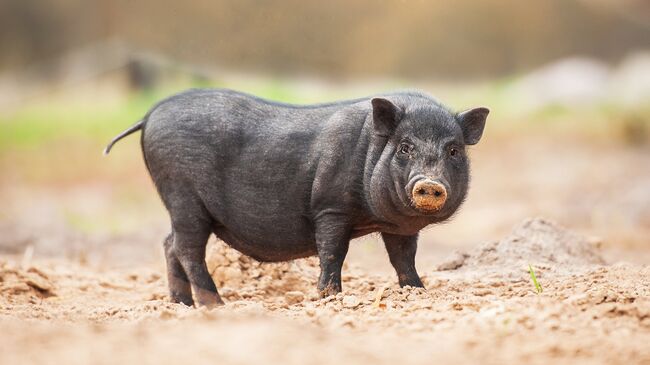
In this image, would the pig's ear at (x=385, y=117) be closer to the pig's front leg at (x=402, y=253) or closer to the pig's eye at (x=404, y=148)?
the pig's eye at (x=404, y=148)

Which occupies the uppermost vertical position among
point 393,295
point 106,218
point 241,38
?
point 241,38

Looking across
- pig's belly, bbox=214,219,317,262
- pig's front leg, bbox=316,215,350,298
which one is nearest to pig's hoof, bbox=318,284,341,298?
pig's front leg, bbox=316,215,350,298

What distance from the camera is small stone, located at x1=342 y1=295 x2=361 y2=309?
5242 mm

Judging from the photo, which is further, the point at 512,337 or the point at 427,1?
the point at 427,1

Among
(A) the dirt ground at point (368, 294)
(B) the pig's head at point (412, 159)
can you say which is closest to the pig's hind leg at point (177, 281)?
(A) the dirt ground at point (368, 294)

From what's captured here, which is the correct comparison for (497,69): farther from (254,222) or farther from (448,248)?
(254,222)

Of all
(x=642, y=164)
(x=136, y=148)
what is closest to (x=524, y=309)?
(x=642, y=164)

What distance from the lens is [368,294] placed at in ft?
18.8

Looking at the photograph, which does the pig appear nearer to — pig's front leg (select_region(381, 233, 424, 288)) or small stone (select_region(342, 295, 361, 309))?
pig's front leg (select_region(381, 233, 424, 288))

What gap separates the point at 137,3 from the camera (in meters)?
18.9

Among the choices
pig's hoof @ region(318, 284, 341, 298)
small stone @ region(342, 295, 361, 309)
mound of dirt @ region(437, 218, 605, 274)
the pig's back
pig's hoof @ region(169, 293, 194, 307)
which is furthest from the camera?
mound of dirt @ region(437, 218, 605, 274)

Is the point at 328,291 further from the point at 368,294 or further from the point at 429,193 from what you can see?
the point at 429,193

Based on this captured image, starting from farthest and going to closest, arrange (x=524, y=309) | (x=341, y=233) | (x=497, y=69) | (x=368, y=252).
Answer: (x=497, y=69), (x=368, y=252), (x=341, y=233), (x=524, y=309)

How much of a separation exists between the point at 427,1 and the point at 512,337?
48.5ft
